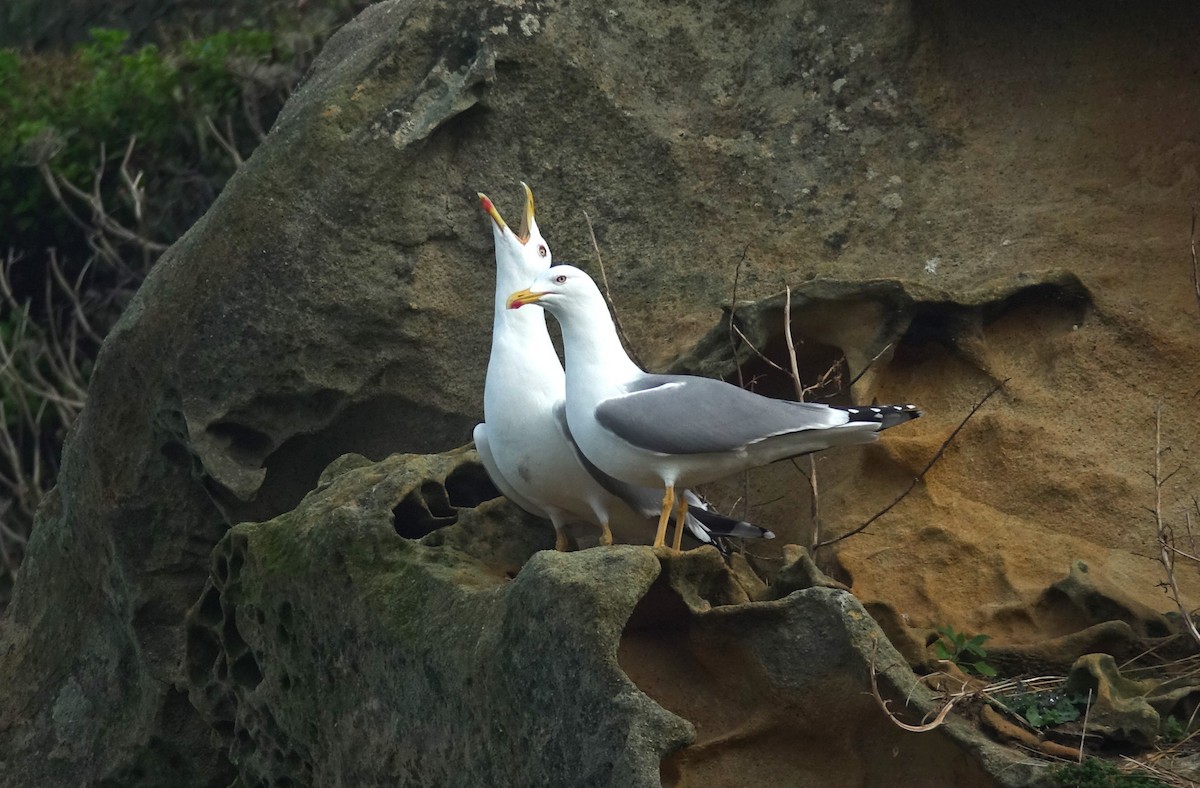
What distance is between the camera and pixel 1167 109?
647cm

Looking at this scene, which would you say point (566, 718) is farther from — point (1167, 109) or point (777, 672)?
point (1167, 109)

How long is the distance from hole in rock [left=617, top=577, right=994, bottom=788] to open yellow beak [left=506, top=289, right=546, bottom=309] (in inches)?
45.2

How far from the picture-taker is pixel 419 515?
5953mm

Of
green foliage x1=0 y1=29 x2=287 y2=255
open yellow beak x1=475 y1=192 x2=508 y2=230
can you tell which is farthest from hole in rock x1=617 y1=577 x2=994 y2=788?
green foliage x1=0 y1=29 x2=287 y2=255

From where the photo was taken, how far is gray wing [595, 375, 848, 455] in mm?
5297

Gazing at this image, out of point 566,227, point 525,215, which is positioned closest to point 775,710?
point 525,215

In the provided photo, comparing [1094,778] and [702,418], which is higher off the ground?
[702,418]

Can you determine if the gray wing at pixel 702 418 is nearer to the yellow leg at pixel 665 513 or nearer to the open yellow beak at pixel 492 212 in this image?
the yellow leg at pixel 665 513

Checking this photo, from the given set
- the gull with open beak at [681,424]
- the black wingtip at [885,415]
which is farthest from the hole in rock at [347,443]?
the black wingtip at [885,415]

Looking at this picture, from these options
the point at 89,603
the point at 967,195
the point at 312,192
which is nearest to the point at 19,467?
the point at 89,603

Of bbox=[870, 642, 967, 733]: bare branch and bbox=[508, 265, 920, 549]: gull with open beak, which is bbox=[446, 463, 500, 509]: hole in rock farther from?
bbox=[870, 642, 967, 733]: bare branch

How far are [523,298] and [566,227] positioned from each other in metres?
1.39

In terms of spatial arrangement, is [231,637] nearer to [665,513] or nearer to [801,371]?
[665,513]

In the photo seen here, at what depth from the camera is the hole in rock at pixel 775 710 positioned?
4699mm
